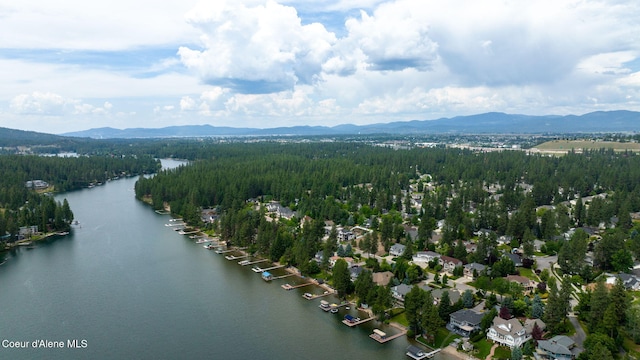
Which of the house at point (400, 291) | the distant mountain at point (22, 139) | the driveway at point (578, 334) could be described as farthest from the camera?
the distant mountain at point (22, 139)

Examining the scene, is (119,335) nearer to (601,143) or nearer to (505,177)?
(505,177)

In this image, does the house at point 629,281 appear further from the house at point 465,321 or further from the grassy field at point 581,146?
the grassy field at point 581,146

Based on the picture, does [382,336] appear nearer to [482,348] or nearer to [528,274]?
[482,348]

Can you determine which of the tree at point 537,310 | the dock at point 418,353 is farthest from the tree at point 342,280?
the tree at point 537,310

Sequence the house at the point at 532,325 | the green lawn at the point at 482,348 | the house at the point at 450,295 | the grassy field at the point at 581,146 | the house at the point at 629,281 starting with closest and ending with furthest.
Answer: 1. the green lawn at the point at 482,348
2. the house at the point at 532,325
3. the house at the point at 450,295
4. the house at the point at 629,281
5. the grassy field at the point at 581,146

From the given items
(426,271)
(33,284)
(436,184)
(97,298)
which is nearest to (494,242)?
(426,271)

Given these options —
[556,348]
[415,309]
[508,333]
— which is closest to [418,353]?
[415,309]
